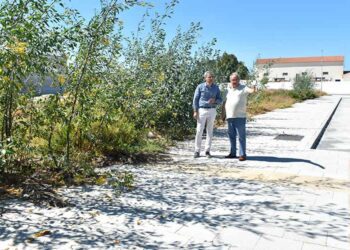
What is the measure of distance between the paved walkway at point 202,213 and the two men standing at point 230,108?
0.82 m

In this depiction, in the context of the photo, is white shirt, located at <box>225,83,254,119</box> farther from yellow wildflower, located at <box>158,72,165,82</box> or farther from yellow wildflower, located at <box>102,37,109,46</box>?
yellow wildflower, located at <box>102,37,109,46</box>

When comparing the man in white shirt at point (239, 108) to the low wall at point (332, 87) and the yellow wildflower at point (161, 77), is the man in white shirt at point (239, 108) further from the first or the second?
the low wall at point (332, 87)

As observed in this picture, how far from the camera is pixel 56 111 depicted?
5699mm

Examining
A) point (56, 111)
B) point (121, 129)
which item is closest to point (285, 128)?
point (121, 129)

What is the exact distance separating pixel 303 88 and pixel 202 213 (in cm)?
3877

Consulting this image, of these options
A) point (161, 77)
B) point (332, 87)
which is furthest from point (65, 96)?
point (332, 87)

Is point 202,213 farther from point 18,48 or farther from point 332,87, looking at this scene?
point 332,87

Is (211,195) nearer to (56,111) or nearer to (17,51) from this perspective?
(56,111)

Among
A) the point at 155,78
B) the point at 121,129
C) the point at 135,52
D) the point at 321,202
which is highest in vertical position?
the point at 135,52

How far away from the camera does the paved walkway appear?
3.68 meters

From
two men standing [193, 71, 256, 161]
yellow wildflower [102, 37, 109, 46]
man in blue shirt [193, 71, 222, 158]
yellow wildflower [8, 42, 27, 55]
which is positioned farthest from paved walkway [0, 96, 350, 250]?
yellow wildflower [102, 37, 109, 46]

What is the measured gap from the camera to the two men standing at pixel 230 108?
25.0ft

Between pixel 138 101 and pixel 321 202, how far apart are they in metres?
4.83

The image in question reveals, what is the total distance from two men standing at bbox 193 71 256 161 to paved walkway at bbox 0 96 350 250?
0.82 m
